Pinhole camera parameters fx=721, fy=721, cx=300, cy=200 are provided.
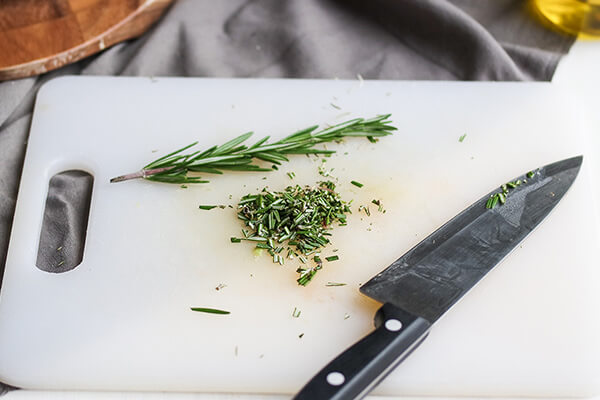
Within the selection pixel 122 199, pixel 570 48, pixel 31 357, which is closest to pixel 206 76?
pixel 122 199

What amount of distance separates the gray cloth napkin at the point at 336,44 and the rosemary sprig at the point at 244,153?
37 cm

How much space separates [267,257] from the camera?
1.87 meters

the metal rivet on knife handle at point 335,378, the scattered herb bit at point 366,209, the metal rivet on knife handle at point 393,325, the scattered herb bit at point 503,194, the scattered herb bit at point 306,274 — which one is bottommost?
the metal rivet on knife handle at point 335,378

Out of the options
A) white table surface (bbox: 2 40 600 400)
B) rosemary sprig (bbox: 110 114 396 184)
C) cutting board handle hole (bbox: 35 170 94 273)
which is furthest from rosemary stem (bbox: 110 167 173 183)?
white table surface (bbox: 2 40 600 400)

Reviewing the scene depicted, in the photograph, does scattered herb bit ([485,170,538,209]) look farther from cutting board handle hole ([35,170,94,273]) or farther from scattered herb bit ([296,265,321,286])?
cutting board handle hole ([35,170,94,273])

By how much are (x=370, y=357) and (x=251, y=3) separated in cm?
146

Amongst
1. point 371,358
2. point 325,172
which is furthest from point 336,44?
point 371,358

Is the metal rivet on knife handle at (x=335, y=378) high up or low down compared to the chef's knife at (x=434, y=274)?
down

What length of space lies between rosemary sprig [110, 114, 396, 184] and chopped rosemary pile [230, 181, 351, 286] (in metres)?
0.15

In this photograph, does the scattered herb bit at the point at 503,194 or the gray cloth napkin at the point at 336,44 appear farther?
the gray cloth napkin at the point at 336,44

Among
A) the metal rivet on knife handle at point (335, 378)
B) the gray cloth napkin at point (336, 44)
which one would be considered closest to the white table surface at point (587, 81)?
the gray cloth napkin at point (336, 44)

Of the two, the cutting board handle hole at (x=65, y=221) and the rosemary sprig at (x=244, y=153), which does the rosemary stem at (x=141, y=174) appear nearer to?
the rosemary sprig at (x=244, y=153)

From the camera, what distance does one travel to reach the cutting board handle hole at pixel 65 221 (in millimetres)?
1931

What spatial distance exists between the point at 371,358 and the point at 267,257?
0.42 m
